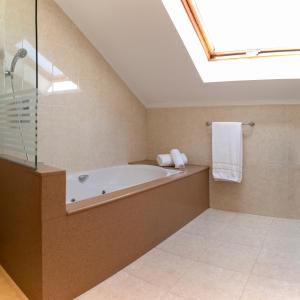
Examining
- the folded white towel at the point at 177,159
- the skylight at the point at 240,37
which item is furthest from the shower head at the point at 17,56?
the folded white towel at the point at 177,159

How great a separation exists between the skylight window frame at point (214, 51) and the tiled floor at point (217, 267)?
158 cm

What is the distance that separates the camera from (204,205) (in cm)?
311

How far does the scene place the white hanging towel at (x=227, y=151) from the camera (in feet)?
9.59

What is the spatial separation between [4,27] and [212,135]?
210 cm

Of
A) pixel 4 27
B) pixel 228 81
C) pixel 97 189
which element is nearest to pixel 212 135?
pixel 228 81

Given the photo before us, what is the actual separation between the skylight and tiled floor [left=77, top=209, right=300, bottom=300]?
142cm

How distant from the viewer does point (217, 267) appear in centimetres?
190

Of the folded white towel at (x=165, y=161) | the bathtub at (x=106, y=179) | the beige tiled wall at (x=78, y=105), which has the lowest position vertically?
the bathtub at (x=106, y=179)

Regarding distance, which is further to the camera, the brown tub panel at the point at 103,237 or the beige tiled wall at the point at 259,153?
the beige tiled wall at the point at 259,153

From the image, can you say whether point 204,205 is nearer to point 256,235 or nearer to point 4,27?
point 256,235

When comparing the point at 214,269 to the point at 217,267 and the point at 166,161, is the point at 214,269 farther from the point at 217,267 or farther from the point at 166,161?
the point at 166,161

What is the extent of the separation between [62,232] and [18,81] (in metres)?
0.98

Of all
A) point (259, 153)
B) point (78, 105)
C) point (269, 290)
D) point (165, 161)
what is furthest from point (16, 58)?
point (259, 153)

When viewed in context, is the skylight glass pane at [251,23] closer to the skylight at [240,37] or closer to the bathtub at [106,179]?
the skylight at [240,37]
